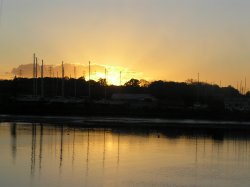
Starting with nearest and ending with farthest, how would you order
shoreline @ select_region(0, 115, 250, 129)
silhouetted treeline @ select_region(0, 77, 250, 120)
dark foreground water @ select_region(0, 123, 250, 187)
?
dark foreground water @ select_region(0, 123, 250, 187) → shoreline @ select_region(0, 115, 250, 129) → silhouetted treeline @ select_region(0, 77, 250, 120)

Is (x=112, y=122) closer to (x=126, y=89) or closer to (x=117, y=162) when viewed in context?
(x=117, y=162)

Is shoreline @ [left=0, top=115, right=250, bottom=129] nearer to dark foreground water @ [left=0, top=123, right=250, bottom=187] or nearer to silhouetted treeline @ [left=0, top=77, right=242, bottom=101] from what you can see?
dark foreground water @ [left=0, top=123, right=250, bottom=187]

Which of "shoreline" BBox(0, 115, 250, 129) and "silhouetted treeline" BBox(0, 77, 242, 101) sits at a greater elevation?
"silhouetted treeline" BBox(0, 77, 242, 101)

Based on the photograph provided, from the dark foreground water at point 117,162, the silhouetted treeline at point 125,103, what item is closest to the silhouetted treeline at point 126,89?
the silhouetted treeline at point 125,103

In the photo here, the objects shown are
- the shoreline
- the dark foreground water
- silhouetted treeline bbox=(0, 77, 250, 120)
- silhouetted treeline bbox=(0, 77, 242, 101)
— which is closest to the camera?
the dark foreground water

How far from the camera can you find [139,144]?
3856 centimetres

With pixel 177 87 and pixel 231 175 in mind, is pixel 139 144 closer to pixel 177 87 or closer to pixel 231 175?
pixel 231 175

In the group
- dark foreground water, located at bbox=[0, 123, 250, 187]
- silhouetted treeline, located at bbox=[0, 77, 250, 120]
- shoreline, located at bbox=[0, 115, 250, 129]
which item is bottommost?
dark foreground water, located at bbox=[0, 123, 250, 187]

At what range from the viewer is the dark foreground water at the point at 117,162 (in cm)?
2255

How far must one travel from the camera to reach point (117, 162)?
1115 inches

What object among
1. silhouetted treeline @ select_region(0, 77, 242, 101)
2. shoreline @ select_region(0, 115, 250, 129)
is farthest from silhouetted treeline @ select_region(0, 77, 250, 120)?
shoreline @ select_region(0, 115, 250, 129)

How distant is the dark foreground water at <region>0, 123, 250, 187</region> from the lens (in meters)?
22.5

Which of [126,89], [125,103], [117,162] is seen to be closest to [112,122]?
[117,162]

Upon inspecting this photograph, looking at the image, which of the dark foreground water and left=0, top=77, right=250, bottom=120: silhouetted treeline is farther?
left=0, top=77, right=250, bottom=120: silhouetted treeline
